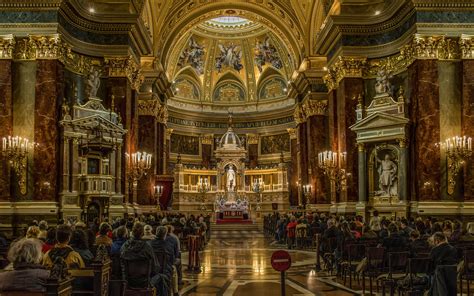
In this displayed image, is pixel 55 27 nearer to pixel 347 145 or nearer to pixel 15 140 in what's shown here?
pixel 15 140

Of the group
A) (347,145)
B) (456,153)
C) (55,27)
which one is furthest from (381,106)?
(55,27)

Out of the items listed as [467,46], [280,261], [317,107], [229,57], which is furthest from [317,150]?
[280,261]

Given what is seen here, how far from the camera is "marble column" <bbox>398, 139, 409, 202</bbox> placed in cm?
2025

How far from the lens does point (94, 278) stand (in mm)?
6668

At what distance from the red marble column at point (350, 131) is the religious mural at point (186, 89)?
2601cm

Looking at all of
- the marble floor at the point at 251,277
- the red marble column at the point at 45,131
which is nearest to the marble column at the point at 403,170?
the marble floor at the point at 251,277

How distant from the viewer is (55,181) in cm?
Answer: 1858

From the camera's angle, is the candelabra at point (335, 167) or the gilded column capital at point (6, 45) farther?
the candelabra at point (335, 167)

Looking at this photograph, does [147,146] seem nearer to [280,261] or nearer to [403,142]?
[403,142]

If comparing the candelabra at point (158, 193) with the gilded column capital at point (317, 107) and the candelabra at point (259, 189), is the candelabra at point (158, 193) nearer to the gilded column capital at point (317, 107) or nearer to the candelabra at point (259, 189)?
the gilded column capital at point (317, 107)

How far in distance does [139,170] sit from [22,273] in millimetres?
19074

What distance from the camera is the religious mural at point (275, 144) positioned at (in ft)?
153

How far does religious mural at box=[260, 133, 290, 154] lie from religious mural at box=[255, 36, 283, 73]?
605cm

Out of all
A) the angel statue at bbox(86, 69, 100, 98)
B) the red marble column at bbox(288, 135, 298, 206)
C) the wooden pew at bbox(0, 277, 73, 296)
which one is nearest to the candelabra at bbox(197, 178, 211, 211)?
the red marble column at bbox(288, 135, 298, 206)
